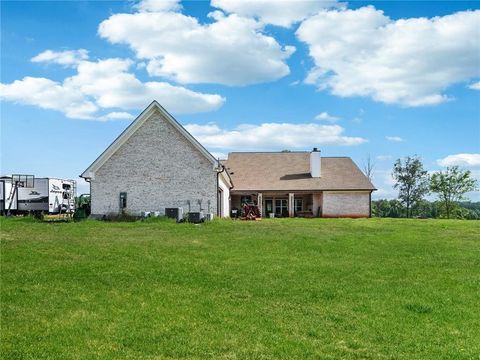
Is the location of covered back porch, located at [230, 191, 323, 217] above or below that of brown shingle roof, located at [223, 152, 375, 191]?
below

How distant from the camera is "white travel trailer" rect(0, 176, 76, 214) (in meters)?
36.7

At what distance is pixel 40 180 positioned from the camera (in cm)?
3731

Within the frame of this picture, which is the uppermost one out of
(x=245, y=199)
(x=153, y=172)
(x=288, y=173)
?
(x=288, y=173)

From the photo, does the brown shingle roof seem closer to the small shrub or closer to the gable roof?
the gable roof

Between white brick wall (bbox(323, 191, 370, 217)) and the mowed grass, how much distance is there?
24.8 m

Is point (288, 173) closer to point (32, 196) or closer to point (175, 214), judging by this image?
point (175, 214)

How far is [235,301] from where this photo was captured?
9.77 meters

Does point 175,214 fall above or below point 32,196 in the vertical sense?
below

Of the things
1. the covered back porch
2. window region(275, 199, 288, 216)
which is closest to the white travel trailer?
the covered back porch

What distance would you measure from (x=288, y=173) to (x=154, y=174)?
16654 mm

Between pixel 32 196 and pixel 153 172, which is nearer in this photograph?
pixel 153 172

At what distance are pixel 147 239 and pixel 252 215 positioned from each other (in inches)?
639

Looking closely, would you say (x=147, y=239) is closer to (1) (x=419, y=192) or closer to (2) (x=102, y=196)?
(2) (x=102, y=196)

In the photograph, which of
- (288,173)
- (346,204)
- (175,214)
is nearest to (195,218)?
(175,214)
